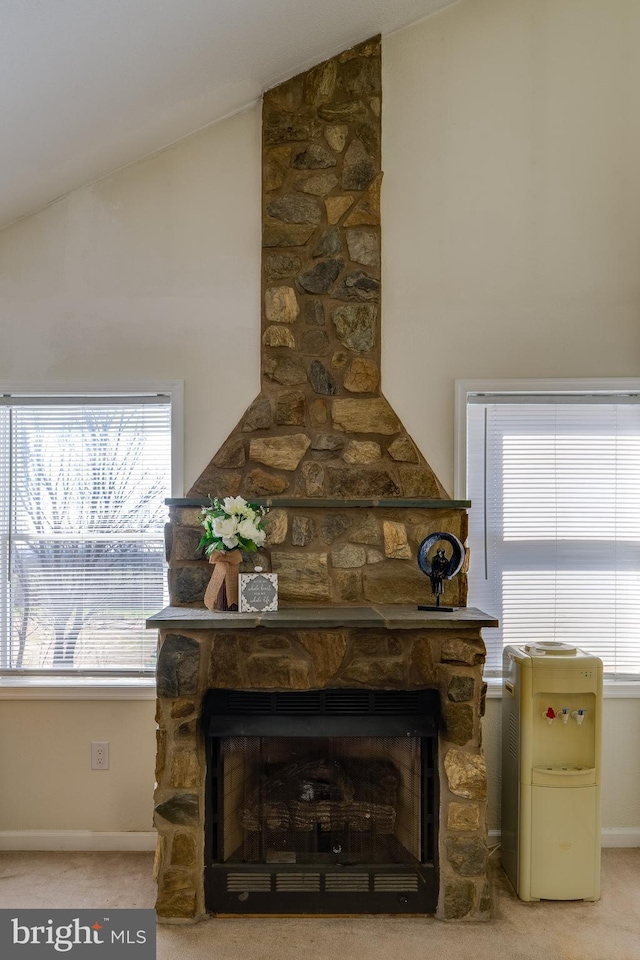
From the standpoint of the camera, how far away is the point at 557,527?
10.7ft

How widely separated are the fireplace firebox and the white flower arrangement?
0.56 meters

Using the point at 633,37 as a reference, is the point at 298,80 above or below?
below

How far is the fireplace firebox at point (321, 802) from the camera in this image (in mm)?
2656

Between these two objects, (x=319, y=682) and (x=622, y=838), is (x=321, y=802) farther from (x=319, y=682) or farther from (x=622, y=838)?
(x=622, y=838)

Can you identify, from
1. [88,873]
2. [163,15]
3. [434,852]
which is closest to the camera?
[163,15]

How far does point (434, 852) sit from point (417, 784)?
0.81 feet

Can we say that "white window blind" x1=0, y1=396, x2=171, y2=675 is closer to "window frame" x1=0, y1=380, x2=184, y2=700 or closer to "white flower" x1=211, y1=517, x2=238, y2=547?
"window frame" x1=0, y1=380, x2=184, y2=700

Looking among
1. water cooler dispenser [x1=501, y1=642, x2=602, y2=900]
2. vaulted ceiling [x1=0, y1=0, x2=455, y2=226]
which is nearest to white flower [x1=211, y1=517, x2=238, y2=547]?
water cooler dispenser [x1=501, y1=642, x2=602, y2=900]

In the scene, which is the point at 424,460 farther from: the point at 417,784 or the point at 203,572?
the point at 417,784

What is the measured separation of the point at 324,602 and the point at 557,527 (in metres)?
1.14

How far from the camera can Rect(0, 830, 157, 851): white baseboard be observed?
315cm

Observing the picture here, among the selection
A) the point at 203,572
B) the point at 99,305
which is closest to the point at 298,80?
the point at 99,305

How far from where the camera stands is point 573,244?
3186 millimetres

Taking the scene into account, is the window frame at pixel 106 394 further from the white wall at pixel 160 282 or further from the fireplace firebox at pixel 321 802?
the fireplace firebox at pixel 321 802
